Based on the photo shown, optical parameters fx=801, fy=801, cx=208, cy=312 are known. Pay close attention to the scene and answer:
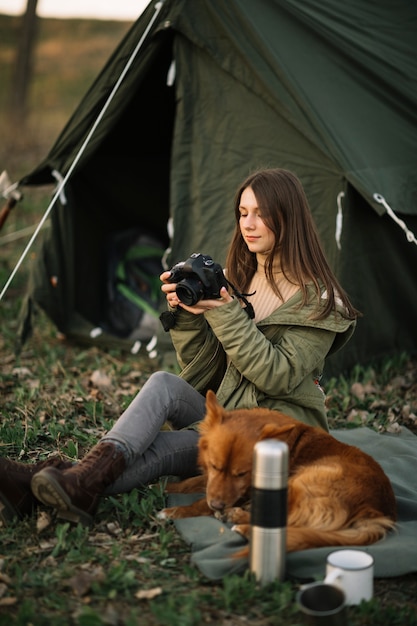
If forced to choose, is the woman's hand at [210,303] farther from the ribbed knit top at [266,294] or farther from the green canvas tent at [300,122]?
the green canvas tent at [300,122]

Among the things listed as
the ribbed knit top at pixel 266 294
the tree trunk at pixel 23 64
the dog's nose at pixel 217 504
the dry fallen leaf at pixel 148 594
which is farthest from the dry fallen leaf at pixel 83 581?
the tree trunk at pixel 23 64

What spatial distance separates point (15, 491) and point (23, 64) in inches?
494

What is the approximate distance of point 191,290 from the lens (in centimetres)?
330

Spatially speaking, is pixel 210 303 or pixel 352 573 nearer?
pixel 352 573

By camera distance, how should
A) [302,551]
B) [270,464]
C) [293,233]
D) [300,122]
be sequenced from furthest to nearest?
[300,122], [293,233], [302,551], [270,464]

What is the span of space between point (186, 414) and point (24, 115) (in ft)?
40.0

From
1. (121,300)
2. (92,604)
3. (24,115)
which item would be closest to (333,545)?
(92,604)

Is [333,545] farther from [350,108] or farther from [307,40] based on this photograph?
[307,40]

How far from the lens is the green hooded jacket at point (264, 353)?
3.33 metres

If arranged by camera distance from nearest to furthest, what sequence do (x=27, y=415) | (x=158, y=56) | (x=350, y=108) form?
1. (x=27, y=415)
2. (x=350, y=108)
3. (x=158, y=56)

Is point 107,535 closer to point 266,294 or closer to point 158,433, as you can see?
point 158,433

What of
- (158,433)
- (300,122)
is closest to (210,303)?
(158,433)

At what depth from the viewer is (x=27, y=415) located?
4578 mm

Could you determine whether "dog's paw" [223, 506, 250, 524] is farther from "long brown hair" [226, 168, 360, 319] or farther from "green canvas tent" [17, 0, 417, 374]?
"green canvas tent" [17, 0, 417, 374]
